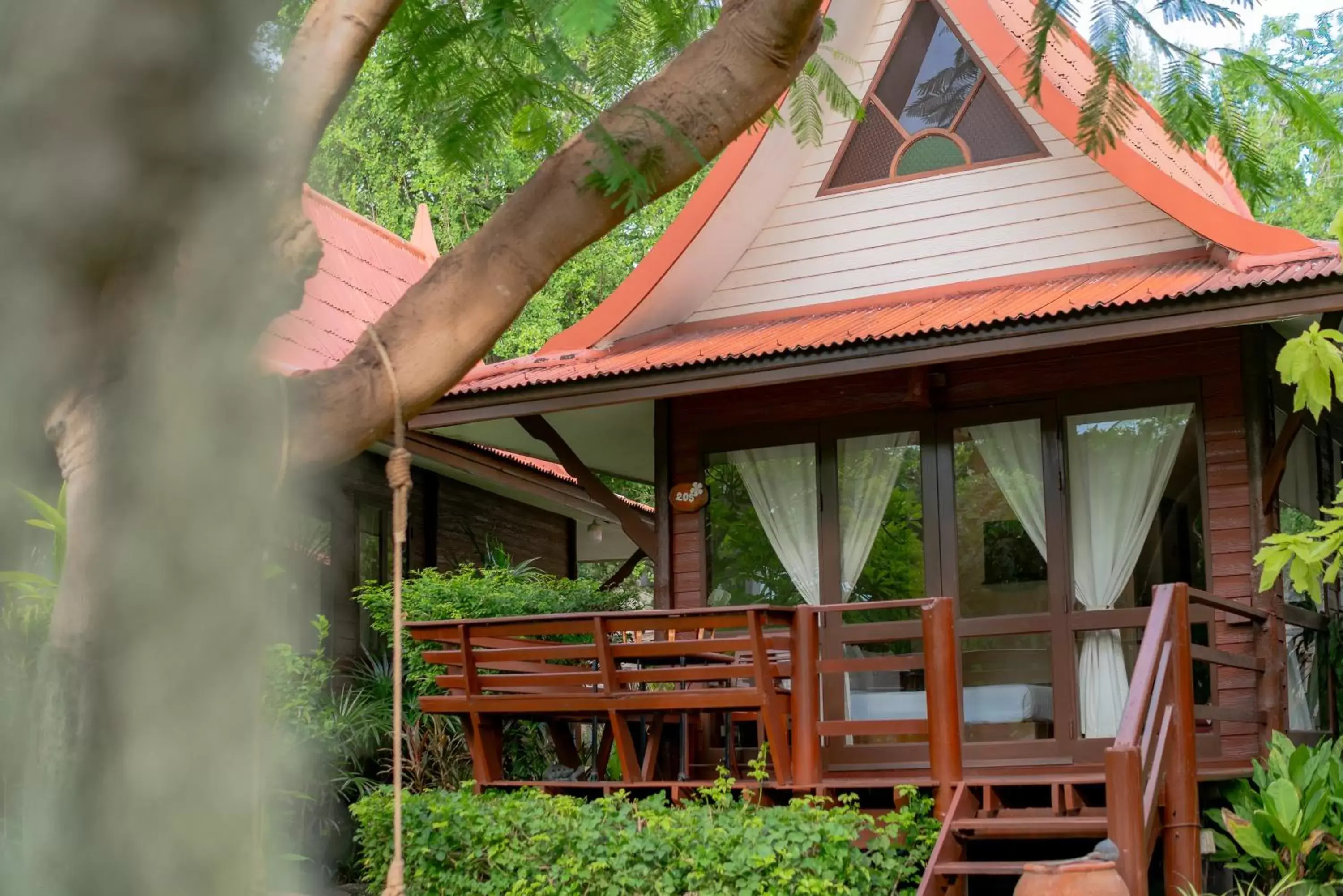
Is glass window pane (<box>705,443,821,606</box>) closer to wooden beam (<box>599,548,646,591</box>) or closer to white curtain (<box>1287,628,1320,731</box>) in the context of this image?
white curtain (<box>1287,628,1320,731</box>)

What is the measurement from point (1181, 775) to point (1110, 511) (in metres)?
2.34

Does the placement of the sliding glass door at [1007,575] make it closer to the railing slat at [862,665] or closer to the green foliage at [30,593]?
the railing slat at [862,665]

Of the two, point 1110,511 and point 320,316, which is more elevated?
point 1110,511

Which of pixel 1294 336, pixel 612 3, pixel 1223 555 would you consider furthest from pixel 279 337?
pixel 1294 336

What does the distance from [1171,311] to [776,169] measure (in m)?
3.49

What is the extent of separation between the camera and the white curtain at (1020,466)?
8852 mm

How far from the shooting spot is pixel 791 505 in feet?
31.5

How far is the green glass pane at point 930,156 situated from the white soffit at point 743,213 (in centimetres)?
53

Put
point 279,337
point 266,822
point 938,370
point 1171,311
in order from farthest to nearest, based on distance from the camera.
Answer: point 938,370
point 1171,311
point 279,337
point 266,822

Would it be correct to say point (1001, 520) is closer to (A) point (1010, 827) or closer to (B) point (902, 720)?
(B) point (902, 720)

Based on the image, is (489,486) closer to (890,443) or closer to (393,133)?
(890,443)

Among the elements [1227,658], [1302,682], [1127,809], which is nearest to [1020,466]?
[1227,658]

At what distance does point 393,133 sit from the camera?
156 inches

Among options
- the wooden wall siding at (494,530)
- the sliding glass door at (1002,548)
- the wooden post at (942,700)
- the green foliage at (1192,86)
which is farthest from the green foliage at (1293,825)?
the wooden wall siding at (494,530)
